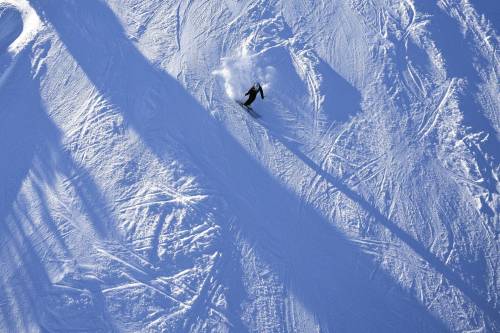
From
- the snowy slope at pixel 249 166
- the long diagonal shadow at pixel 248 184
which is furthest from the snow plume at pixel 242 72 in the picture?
the long diagonal shadow at pixel 248 184

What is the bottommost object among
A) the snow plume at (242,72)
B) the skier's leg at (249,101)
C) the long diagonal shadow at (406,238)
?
the long diagonal shadow at (406,238)

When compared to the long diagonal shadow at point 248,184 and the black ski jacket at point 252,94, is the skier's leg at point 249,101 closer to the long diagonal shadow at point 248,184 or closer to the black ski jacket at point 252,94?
the black ski jacket at point 252,94

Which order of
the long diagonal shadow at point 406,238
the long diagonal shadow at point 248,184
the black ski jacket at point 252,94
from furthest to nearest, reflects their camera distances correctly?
the black ski jacket at point 252,94 → the long diagonal shadow at point 406,238 → the long diagonal shadow at point 248,184

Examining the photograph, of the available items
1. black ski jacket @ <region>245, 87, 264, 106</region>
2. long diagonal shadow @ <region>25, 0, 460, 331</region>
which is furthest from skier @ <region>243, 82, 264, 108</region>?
long diagonal shadow @ <region>25, 0, 460, 331</region>

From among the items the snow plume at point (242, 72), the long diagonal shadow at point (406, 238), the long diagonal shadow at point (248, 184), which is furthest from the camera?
the snow plume at point (242, 72)

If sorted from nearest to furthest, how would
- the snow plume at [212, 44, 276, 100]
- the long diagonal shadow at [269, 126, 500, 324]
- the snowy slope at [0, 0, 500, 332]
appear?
the snowy slope at [0, 0, 500, 332], the long diagonal shadow at [269, 126, 500, 324], the snow plume at [212, 44, 276, 100]

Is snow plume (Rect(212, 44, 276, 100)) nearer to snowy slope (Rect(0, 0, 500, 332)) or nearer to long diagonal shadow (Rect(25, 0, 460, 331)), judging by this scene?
snowy slope (Rect(0, 0, 500, 332))

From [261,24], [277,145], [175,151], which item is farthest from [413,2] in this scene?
[175,151]
